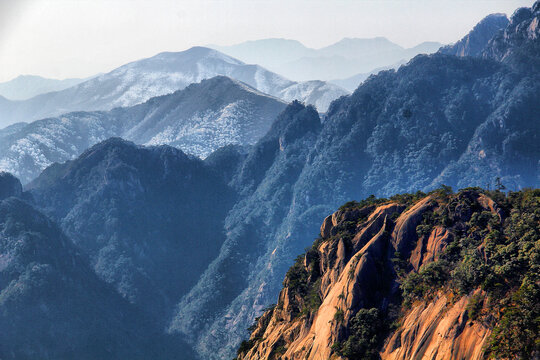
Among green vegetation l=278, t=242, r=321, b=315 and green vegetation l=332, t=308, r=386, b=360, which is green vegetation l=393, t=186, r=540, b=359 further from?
green vegetation l=278, t=242, r=321, b=315

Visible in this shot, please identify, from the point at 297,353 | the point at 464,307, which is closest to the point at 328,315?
the point at 297,353

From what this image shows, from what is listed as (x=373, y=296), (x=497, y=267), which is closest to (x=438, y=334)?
(x=497, y=267)

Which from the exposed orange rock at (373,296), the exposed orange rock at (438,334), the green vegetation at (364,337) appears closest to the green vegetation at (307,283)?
the exposed orange rock at (373,296)

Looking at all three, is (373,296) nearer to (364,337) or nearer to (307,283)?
(364,337)

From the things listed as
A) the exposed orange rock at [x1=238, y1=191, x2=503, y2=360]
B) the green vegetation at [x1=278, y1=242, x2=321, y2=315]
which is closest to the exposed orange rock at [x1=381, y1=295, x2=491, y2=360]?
the exposed orange rock at [x1=238, y1=191, x2=503, y2=360]

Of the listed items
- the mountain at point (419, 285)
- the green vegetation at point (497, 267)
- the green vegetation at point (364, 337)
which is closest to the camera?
the green vegetation at point (497, 267)

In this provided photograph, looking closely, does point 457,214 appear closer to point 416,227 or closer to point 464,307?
point 416,227

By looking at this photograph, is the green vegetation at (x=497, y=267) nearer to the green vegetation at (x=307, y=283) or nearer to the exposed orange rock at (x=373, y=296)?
the exposed orange rock at (x=373, y=296)

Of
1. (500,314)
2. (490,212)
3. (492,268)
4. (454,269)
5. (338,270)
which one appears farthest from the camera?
(338,270)
